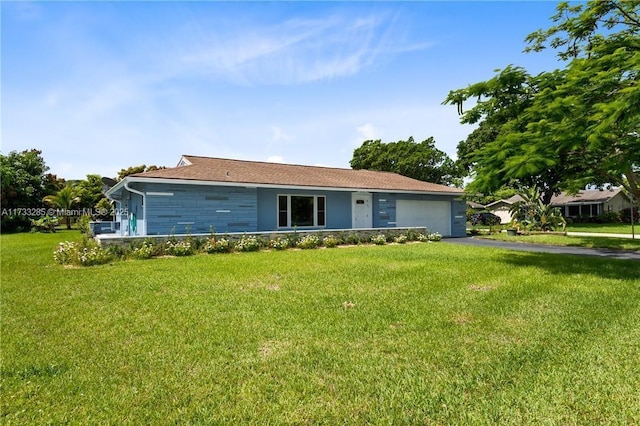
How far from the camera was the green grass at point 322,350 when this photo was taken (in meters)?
2.92

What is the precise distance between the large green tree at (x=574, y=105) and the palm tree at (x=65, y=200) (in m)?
34.0

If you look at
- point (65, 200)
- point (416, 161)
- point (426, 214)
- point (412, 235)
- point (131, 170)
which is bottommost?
point (412, 235)

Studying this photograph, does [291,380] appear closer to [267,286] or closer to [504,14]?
[267,286]

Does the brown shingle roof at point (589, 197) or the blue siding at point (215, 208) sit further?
the brown shingle roof at point (589, 197)

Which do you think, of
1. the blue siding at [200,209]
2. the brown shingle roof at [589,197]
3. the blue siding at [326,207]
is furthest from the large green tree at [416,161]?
the blue siding at [200,209]

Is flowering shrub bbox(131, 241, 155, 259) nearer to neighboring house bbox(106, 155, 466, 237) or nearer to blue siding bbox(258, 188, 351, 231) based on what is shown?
neighboring house bbox(106, 155, 466, 237)

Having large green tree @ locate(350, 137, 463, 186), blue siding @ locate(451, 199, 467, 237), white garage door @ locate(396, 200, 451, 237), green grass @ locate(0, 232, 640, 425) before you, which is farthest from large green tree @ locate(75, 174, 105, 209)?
blue siding @ locate(451, 199, 467, 237)

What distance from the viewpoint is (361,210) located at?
62.3 ft

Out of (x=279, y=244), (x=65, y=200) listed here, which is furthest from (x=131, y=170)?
(x=279, y=244)

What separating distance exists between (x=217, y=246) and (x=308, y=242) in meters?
3.64

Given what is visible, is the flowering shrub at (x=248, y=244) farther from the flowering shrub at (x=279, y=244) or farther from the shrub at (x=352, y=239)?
the shrub at (x=352, y=239)

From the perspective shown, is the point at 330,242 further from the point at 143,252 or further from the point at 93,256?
the point at 93,256

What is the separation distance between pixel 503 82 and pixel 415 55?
311 centimetres

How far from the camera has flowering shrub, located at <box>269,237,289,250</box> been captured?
14242mm
